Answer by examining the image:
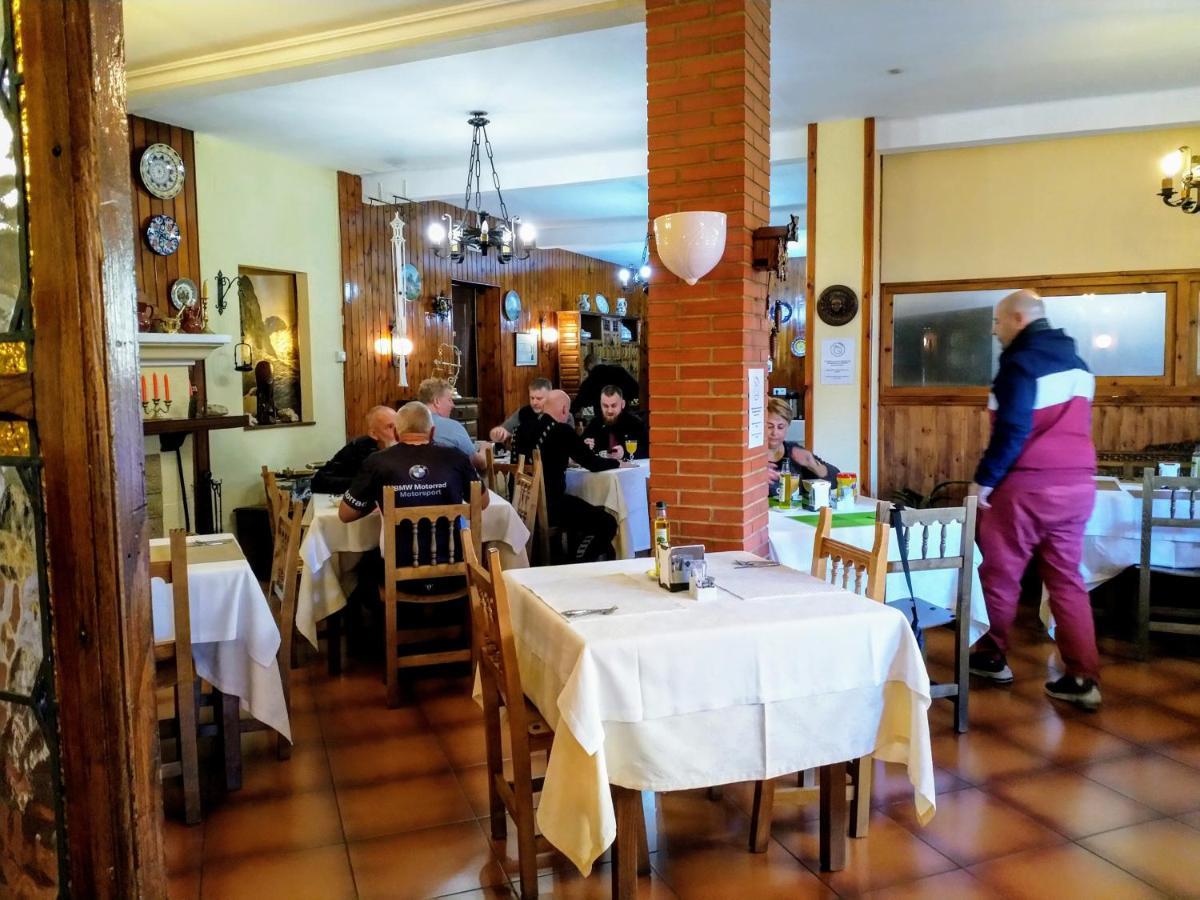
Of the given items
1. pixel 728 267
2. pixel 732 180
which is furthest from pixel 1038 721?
pixel 732 180

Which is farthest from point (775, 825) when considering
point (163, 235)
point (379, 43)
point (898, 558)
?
point (163, 235)

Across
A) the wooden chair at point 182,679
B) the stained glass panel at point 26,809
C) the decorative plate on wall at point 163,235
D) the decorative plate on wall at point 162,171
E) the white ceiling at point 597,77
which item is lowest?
the wooden chair at point 182,679

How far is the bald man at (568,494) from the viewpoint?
5359 millimetres

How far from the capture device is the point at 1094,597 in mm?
4828

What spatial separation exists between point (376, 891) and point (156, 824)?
4.54ft

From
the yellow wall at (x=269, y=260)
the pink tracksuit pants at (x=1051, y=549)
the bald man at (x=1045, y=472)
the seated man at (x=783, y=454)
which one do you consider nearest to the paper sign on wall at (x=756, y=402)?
the seated man at (x=783, y=454)

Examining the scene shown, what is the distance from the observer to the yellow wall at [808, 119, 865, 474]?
Answer: 6.41 metres

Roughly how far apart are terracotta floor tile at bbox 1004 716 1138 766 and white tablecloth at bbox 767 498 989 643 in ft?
1.42

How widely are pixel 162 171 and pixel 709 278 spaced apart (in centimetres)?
443

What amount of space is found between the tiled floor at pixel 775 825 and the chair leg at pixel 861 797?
4 centimetres

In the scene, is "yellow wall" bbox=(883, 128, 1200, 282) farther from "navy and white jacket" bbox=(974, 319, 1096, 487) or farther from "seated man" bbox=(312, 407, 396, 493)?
"seated man" bbox=(312, 407, 396, 493)

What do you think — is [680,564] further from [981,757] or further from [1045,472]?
[1045,472]

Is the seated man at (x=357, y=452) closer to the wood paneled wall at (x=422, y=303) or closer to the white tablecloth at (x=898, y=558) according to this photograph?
the white tablecloth at (x=898, y=558)

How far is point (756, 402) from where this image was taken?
12.2 ft
